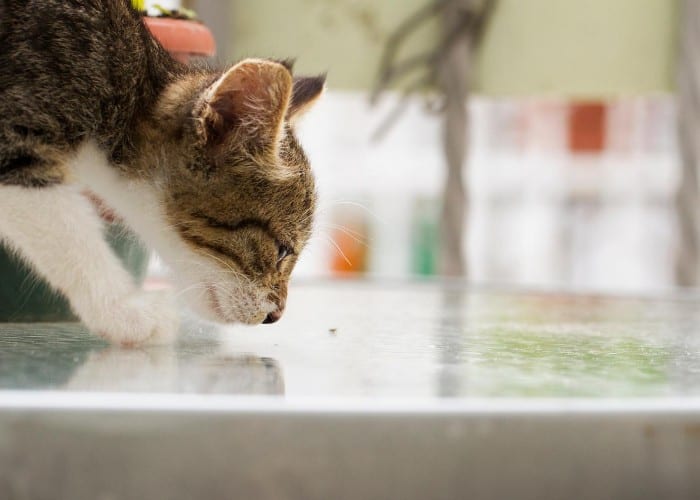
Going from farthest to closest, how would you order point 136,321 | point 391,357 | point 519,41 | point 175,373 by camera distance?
point 519,41 → point 136,321 → point 391,357 → point 175,373

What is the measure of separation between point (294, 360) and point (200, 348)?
→ 11cm

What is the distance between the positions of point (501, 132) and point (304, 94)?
1.86 meters

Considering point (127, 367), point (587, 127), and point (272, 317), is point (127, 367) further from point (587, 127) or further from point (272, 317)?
point (587, 127)

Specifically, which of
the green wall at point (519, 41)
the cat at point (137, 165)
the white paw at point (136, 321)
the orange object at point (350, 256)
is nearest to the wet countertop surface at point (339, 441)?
the white paw at point (136, 321)

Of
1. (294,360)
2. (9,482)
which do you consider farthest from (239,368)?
(9,482)

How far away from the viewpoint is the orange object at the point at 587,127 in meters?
2.72

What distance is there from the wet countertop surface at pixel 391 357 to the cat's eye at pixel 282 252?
7 centimetres

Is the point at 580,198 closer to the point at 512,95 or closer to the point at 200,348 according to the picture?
the point at 512,95

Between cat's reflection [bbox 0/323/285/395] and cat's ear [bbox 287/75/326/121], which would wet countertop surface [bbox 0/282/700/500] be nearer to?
cat's reflection [bbox 0/323/285/395]

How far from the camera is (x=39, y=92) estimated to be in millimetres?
812

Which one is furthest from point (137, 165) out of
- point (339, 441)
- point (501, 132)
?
point (501, 132)

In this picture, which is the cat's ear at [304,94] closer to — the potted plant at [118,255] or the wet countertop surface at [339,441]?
the potted plant at [118,255]

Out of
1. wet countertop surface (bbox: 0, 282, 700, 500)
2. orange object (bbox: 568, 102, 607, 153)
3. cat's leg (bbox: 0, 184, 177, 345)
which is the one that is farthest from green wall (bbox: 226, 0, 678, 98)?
wet countertop surface (bbox: 0, 282, 700, 500)

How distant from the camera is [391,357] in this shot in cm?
62
